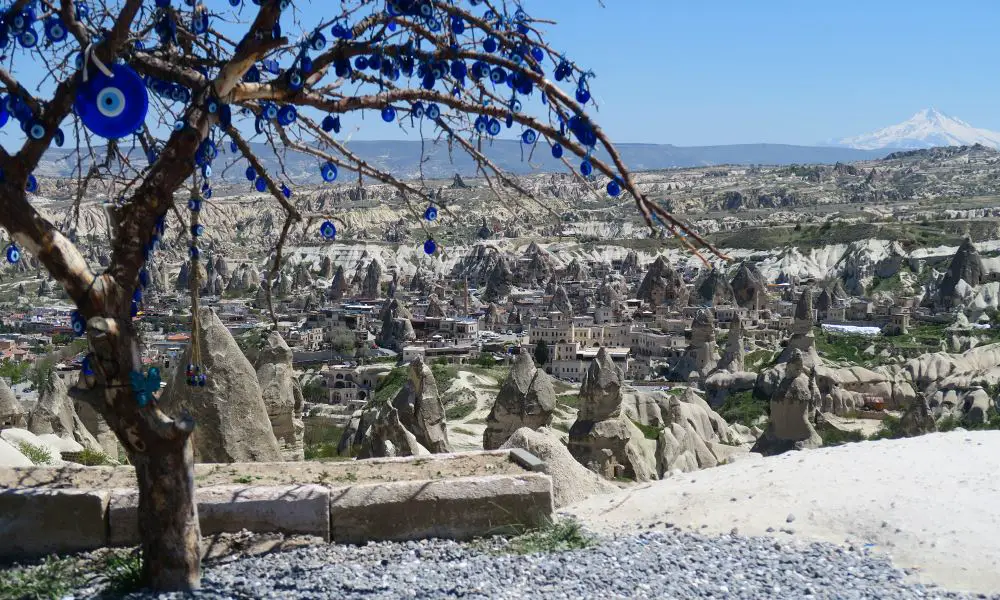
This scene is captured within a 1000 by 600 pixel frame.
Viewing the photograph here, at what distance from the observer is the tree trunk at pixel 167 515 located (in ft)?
13.2

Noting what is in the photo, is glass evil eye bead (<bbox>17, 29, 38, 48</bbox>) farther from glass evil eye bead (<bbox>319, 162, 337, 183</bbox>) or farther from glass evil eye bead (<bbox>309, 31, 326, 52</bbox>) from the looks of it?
glass evil eye bead (<bbox>319, 162, 337, 183</bbox>)

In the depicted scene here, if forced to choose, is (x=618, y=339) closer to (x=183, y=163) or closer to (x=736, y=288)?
(x=736, y=288)

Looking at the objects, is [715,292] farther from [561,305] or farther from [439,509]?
[439,509]

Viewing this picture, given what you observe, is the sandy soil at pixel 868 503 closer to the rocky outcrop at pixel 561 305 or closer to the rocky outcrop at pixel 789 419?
the rocky outcrop at pixel 789 419

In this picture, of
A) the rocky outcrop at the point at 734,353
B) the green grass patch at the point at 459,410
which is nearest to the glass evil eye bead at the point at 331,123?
the green grass patch at the point at 459,410

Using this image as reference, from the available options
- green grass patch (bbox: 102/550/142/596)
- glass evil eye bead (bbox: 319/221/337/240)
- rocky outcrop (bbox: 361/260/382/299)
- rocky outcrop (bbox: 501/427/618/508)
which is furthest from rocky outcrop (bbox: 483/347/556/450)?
rocky outcrop (bbox: 361/260/382/299)

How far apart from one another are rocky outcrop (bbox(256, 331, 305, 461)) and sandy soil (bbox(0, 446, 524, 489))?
13.9 ft

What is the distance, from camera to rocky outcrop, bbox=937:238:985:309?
5328 centimetres

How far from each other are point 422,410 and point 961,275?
49739mm

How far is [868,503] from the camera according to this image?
5746mm

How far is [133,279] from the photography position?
13.1ft

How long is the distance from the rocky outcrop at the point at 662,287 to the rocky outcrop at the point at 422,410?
4744 cm

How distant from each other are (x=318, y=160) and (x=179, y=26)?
1019mm

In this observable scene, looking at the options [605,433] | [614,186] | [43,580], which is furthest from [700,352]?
[43,580]
